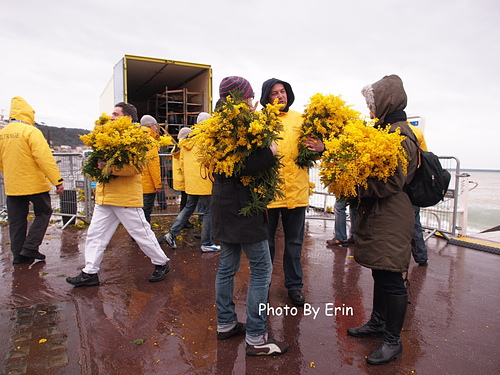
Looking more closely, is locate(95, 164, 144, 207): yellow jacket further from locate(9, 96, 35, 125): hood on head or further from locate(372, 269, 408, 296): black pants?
locate(372, 269, 408, 296): black pants

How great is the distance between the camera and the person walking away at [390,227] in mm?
2352

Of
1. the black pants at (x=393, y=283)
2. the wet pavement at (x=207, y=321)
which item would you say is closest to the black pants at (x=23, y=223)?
the wet pavement at (x=207, y=321)

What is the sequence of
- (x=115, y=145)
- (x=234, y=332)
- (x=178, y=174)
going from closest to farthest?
(x=234, y=332) → (x=115, y=145) → (x=178, y=174)

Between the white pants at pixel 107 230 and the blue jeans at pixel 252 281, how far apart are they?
1.54 m

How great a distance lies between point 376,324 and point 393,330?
0.34 meters

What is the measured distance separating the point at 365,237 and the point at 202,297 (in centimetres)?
185

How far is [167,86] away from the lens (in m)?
11.7

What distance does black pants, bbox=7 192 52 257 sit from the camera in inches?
177

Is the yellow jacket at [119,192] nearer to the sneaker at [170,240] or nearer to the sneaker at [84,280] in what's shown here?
the sneaker at [84,280]

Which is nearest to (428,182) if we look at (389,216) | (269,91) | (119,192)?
(389,216)

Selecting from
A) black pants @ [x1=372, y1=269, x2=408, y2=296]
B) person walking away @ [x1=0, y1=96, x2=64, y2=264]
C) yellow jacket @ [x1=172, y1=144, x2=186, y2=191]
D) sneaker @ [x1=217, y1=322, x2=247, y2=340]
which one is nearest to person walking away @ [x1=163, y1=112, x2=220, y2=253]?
yellow jacket @ [x1=172, y1=144, x2=186, y2=191]

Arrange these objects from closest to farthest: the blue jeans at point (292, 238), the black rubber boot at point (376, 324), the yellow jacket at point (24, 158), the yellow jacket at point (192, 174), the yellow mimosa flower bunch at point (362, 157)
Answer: the yellow mimosa flower bunch at point (362, 157) < the black rubber boot at point (376, 324) < the blue jeans at point (292, 238) < the yellow jacket at point (24, 158) < the yellow jacket at point (192, 174)

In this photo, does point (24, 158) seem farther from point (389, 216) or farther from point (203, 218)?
point (389, 216)

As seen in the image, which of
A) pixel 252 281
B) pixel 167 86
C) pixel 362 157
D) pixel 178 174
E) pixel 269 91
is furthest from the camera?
pixel 167 86
